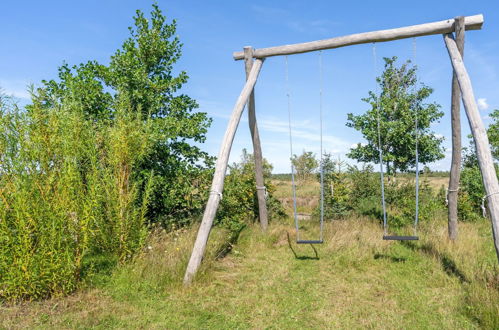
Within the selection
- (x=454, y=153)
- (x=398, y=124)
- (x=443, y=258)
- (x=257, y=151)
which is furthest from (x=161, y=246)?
(x=398, y=124)

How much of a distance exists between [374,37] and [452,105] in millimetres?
1934

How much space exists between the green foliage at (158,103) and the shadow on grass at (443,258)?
4.64m

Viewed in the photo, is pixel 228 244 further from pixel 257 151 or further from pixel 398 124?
pixel 398 124

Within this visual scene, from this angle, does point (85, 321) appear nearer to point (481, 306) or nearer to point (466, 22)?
point (481, 306)

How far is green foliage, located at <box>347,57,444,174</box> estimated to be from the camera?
13773 millimetres

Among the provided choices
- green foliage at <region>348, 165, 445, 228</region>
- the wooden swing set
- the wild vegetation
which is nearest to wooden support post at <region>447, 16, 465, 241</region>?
the wooden swing set

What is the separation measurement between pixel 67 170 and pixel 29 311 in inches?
69.2

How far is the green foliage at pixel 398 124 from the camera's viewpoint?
13773mm

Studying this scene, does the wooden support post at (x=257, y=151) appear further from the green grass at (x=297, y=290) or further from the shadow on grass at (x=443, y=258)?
the shadow on grass at (x=443, y=258)

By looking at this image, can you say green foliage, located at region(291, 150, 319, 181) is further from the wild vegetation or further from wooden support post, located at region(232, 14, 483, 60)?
wooden support post, located at region(232, 14, 483, 60)

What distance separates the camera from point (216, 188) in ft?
17.7

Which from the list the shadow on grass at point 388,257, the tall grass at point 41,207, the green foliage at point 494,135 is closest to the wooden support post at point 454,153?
the shadow on grass at point 388,257

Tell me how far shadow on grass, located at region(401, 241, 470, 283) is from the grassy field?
17mm

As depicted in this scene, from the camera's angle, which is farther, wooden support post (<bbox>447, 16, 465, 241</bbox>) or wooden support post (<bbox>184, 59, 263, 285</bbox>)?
wooden support post (<bbox>447, 16, 465, 241</bbox>)
